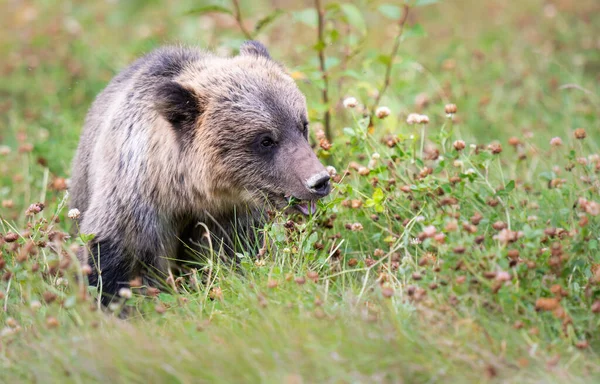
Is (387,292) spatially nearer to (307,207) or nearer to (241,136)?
(307,207)

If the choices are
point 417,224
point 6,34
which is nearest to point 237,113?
point 417,224

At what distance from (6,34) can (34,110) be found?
2.45 metres

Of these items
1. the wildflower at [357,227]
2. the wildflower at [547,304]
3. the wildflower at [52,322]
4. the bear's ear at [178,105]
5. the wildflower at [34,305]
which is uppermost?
the bear's ear at [178,105]

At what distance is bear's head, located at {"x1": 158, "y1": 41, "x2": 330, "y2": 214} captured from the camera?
4527 millimetres

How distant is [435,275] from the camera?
3.74 m

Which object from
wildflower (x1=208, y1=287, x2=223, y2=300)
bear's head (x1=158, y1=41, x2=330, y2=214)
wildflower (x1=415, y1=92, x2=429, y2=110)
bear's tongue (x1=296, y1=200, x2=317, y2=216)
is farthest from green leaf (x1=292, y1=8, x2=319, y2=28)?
wildflower (x1=208, y1=287, x2=223, y2=300)

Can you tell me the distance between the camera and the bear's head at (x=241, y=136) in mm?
4527

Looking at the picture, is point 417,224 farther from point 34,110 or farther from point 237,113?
point 34,110

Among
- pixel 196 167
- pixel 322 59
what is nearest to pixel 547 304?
pixel 196 167

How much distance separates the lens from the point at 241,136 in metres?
4.55

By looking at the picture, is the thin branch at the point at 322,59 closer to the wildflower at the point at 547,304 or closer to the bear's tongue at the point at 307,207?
the bear's tongue at the point at 307,207

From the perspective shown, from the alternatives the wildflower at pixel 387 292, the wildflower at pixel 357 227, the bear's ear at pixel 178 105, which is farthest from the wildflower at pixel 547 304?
the bear's ear at pixel 178 105

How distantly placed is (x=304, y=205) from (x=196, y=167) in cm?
70

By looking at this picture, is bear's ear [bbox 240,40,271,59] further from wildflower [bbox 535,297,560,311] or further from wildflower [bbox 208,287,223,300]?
wildflower [bbox 535,297,560,311]
